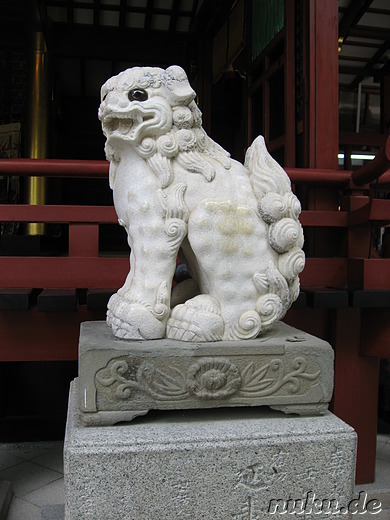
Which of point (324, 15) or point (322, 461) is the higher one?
point (324, 15)

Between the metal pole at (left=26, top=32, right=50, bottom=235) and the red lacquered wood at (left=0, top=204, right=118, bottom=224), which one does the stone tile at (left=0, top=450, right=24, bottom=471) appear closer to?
the red lacquered wood at (left=0, top=204, right=118, bottom=224)

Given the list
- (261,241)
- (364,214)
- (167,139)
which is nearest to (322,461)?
(261,241)

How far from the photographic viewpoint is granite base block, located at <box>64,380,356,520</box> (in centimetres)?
171

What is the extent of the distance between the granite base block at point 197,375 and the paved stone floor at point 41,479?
112cm

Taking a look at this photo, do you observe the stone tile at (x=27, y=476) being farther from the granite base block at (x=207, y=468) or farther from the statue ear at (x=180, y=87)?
the statue ear at (x=180, y=87)

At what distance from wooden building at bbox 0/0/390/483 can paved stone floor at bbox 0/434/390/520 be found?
19 centimetres

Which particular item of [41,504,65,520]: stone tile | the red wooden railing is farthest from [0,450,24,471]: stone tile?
the red wooden railing

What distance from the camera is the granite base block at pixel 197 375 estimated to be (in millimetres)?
1786

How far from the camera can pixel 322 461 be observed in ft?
6.03

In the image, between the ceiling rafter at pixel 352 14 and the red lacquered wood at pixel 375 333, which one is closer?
the red lacquered wood at pixel 375 333

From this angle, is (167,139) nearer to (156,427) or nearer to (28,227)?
(156,427)

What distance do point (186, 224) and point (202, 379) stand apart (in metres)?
0.56

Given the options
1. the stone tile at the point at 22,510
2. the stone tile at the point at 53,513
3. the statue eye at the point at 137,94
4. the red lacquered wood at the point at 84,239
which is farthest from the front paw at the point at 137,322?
the stone tile at the point at 22,510

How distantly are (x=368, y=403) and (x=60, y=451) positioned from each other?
84.3 inches
